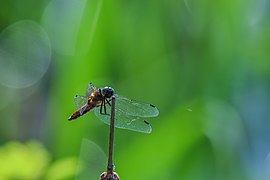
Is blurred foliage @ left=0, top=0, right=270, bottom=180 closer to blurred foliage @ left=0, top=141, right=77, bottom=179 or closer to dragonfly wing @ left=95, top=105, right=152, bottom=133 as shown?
blurred foliage @ left=0, top=141, right=77, bottom=179

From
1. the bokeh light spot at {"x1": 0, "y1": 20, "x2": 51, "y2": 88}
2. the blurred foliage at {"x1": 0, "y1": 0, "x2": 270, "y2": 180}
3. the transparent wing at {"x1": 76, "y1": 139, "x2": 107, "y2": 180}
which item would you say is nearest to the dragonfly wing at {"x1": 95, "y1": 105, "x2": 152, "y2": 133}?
the blurred foliage at {"x1": 0, "y1": 0, "x2": 270, "y2": 180}

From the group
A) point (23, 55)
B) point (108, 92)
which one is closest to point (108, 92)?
point (108, 92)

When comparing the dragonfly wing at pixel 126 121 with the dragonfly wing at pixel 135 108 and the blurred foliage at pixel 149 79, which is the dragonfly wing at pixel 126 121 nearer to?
the dragonfly wing at pixel 135 108

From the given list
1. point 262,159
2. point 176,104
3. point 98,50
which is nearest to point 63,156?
point 98,50

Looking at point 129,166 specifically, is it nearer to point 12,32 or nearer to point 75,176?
point 75,176

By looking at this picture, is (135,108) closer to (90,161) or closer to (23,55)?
(90,161)

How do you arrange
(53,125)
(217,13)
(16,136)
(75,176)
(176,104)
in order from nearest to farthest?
(75,176) < (53,125) < (176,104) < (217,13) < (16,136)
